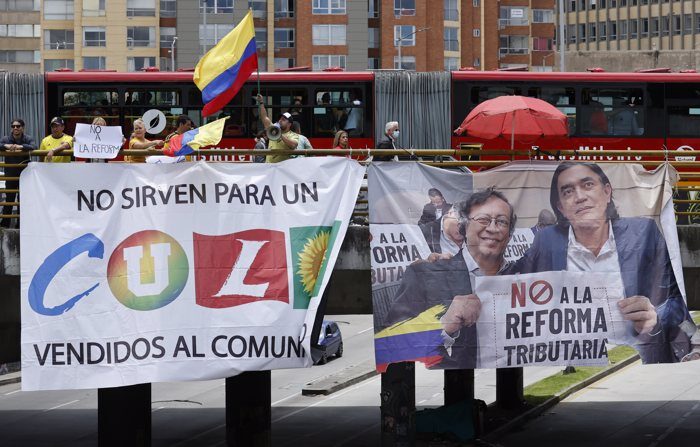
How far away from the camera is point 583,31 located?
147 metres

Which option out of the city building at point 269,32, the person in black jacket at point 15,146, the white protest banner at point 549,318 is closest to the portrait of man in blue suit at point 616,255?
the white protest banner at point 549,318

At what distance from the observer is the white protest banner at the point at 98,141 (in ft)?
68.1

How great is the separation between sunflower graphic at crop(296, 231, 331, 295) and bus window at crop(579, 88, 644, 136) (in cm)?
1932

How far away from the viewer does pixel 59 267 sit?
20766 mm

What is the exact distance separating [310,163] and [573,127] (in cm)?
1904

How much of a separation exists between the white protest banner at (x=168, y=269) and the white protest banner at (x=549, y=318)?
288 cm

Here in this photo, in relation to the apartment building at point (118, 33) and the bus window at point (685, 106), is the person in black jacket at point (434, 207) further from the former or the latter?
the apartment building at point (118, 33)

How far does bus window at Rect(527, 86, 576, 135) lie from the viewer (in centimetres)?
3900

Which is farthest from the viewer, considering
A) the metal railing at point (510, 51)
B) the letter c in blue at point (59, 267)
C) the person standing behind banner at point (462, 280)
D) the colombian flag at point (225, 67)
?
the metal railing at point (510, 51)

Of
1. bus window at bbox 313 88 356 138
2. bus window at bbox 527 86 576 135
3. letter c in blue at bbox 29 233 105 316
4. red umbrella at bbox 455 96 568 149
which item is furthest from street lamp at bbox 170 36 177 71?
letter c in blue at bbox 29 233 105 316

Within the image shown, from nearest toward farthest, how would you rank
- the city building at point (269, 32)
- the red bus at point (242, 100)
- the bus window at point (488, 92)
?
the bus window at point (488, 92) → the red bus at point (242, 100) → the city building at point (269, 32)

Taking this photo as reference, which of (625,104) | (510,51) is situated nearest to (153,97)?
(625,104)

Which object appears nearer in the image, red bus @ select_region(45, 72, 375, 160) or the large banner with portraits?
the large banner with portraits

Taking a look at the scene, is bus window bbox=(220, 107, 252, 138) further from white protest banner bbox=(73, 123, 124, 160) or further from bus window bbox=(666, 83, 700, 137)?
white protest banner bbox=(73, 123, 124, 160)
